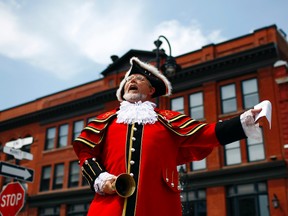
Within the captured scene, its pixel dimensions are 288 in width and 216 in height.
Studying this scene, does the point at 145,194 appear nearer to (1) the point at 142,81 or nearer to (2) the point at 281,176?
(1) the point at 142,81

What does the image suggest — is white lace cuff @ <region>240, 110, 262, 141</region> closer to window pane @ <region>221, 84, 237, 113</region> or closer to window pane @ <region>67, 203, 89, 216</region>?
window pane @ <region>221, 84, 237, 113</region>

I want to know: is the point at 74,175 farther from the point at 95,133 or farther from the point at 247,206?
the point at 95,133

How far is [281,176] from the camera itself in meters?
19.4

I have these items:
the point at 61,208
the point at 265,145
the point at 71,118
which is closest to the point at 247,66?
the point at 265,145

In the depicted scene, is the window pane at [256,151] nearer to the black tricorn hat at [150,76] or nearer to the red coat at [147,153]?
the black tricorn hat at [150,76]

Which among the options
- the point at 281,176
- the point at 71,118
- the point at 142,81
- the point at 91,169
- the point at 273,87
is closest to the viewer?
the point at 91,169

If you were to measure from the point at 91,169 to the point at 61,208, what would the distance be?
24.7m

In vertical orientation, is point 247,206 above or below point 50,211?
below

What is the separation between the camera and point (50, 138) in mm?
29953

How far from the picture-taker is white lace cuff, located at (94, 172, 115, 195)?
12.1 feet

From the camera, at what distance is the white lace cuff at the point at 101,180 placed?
12.1ft

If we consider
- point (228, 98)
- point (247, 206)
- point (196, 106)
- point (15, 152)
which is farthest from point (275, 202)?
point (15, 152)

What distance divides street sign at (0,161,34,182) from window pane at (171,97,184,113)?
53.4 ft

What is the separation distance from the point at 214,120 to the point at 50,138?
43.7 ft
